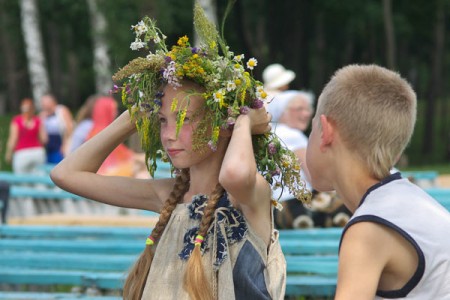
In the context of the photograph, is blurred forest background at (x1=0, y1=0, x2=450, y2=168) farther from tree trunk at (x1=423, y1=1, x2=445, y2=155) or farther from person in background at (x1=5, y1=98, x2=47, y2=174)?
person in background at (x1=5, y1=98, x2=47, y2=174)

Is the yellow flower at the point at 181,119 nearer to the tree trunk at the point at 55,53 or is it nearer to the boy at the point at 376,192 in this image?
the boy at the point at 376,192

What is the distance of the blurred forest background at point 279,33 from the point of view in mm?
25406

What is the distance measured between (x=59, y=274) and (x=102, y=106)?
5546 millimetres

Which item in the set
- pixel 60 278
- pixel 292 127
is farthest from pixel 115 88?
pixel 292 127

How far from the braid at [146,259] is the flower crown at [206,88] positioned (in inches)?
8.7

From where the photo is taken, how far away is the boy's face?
2746 millimetres

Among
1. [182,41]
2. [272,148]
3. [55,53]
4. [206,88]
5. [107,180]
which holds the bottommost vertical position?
[55,53]

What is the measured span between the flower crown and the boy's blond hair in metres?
0.61

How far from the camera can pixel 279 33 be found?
102 feet

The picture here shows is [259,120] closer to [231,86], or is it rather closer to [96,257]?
[231,86]

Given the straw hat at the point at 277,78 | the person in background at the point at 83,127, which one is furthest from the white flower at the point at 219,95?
the person in background at the point at 83,127

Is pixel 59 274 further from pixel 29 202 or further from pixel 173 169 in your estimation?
pixel 29 202

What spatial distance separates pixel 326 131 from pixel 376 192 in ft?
0.66

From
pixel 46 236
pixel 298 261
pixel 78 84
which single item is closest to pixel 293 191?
pixel 298 261
